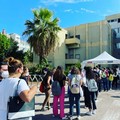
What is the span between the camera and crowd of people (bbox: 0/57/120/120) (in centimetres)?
314

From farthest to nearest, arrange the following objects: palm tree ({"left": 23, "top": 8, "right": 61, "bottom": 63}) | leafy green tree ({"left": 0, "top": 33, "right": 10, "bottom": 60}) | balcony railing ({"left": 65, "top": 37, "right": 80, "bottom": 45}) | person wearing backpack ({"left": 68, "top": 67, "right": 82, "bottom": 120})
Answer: balcony railing ({"left": 65, "top": 37, "right": 80, "bottom": 45}) < leafy green tree ({"left": 0, "top": 33, "right": 10, "bottom": 60}) < palm tree ({"left": 23, "top": 8, "right": 61, "bottom": 63}) < person wearing backpack ({"left": 68, "top": 67, "right": 82, "bottom": 120})

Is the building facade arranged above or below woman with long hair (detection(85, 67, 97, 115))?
above

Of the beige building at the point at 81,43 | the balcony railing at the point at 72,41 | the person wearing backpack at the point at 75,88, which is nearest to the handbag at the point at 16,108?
the person wearing backpack at the point at 75,88

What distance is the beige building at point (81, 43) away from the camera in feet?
119

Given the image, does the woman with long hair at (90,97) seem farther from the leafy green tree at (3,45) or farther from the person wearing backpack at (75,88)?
the leafy green tree at (3,45)

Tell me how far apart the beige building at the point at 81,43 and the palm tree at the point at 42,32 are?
8951 millimetres

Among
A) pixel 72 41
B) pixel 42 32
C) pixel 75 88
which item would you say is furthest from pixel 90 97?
pixel 72 41

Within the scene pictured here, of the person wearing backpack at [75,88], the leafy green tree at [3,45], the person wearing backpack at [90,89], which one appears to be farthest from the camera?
the leafy green tree at [3,45]

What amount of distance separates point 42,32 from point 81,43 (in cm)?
1344

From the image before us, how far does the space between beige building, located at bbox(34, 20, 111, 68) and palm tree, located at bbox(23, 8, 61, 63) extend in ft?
29.4

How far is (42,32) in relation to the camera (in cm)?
2569

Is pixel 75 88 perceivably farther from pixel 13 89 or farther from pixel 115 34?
pixel 115 34

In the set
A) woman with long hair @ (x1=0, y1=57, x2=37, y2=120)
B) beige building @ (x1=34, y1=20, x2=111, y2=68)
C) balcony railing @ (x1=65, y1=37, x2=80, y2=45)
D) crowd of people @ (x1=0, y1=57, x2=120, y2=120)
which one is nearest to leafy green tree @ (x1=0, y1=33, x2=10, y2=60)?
beige building @ (x1=34, y1=20, x2=111, y2=68)

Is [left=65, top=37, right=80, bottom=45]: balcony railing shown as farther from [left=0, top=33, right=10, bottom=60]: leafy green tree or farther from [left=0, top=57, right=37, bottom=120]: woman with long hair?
[left=0, top=57, right=37, bottom=120]: woman with long hair
